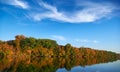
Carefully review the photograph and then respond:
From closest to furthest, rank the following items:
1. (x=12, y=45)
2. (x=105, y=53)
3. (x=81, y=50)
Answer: (x=12, y=45)
(x=81, y=50)
(x=105, y=53)

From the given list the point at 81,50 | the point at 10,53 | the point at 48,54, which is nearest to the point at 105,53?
the point at 81,50

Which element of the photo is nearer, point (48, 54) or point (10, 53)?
point (10, 53)

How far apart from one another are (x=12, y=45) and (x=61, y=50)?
21.8 m

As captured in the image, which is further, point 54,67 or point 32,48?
point 32,48

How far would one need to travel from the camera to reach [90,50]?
116125 mm

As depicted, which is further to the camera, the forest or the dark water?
the forest

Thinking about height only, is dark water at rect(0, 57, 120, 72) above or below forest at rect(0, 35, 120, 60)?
below

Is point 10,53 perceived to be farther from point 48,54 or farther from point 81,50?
point 81,50

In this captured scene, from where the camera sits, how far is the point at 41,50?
81.0 metres

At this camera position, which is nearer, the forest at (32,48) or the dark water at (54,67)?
the dark water at (54,67)

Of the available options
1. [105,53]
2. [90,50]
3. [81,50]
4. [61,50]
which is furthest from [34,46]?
[105,53]

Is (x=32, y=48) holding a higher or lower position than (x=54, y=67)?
higher

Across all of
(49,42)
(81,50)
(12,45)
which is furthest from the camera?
(81,50)

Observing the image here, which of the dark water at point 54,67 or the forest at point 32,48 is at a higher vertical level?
the forest at point 32,48
